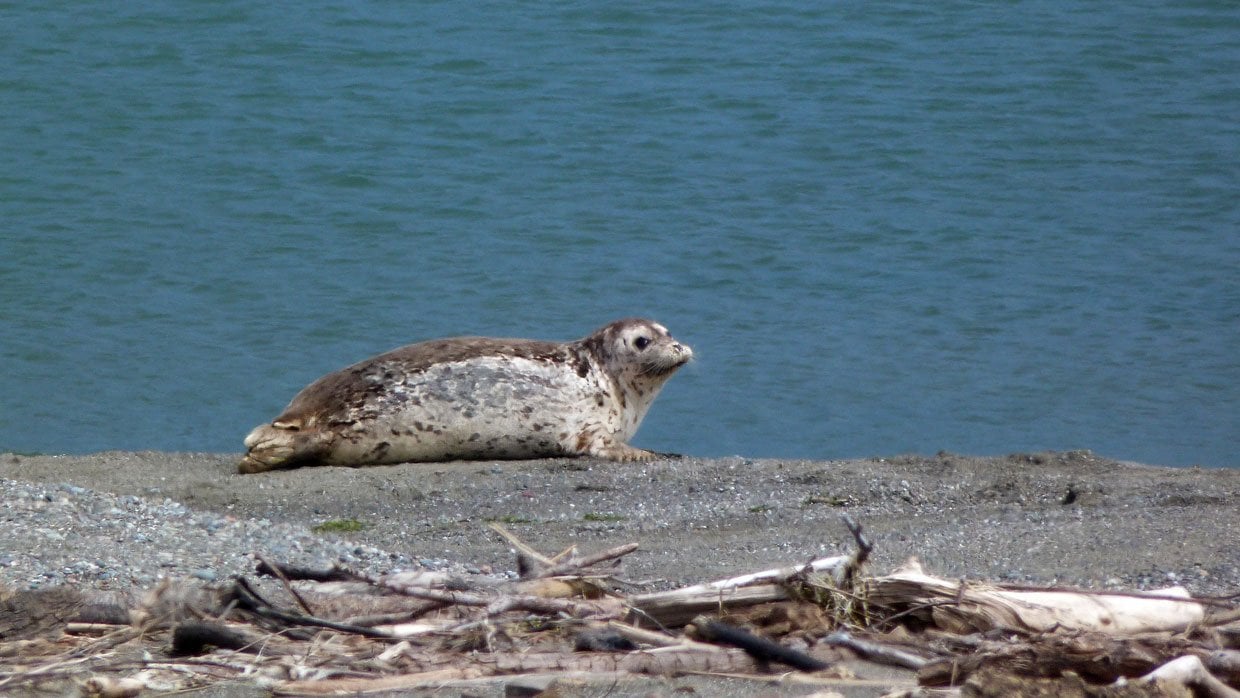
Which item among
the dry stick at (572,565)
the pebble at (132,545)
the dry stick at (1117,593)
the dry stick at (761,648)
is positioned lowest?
the pebble at (132,545)

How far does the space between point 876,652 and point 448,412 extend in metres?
4.76

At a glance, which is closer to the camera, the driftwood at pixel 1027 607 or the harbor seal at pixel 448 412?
the driftwood at pixel 1027 607

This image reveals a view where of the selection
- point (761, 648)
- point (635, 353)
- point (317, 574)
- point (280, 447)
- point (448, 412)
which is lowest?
point (280, 447)

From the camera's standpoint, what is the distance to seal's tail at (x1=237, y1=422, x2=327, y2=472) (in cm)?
720

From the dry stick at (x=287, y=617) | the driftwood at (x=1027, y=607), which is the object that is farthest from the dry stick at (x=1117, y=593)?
the dry stick at (x=287, y=617)

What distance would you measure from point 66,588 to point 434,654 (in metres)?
1.02

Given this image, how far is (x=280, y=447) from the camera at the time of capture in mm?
7227

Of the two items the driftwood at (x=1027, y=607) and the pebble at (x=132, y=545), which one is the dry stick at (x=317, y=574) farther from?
the driftwood at (x=1027, y=607)

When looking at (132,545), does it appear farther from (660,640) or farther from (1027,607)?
(1027,607)

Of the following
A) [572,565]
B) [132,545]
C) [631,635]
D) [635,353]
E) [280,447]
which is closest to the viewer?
[631,635]

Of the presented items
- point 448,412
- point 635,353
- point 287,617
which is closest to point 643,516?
point 448,412

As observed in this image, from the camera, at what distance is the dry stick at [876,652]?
108 inches

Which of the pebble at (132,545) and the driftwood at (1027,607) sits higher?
the driftwood at (1027,607)

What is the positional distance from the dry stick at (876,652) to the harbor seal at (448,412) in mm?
4685
